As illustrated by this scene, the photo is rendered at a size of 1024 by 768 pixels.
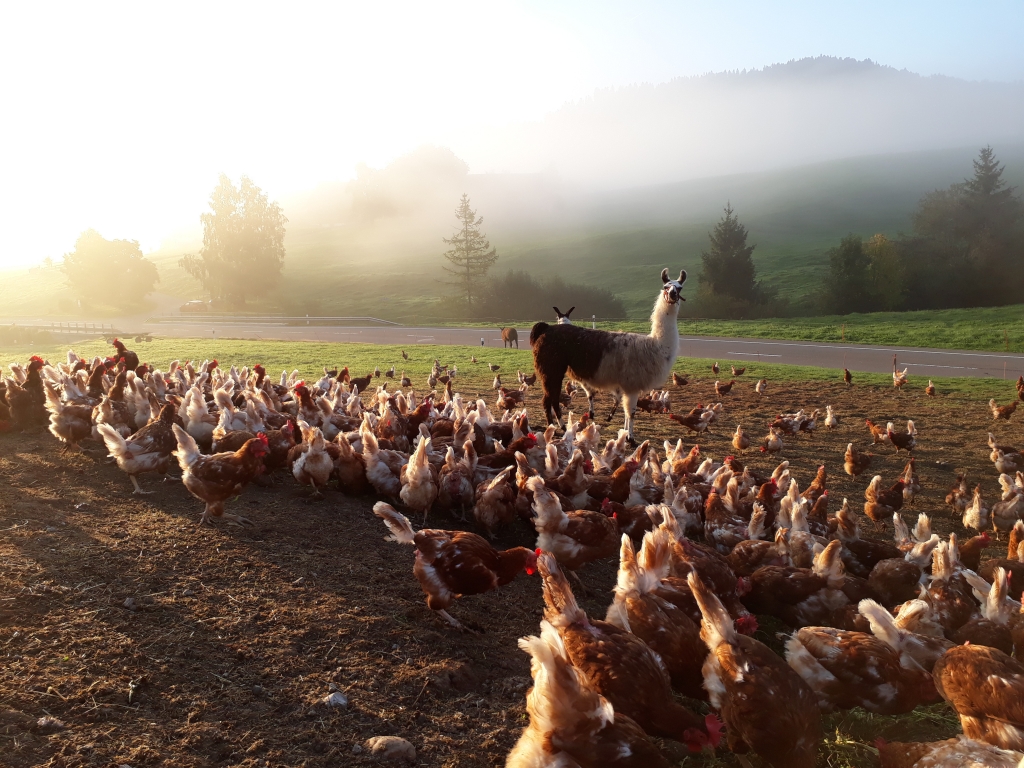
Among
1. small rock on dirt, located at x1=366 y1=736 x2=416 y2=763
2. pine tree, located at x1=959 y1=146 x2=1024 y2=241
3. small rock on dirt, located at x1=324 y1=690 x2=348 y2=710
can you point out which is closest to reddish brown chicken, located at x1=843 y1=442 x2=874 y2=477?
small rock on dirt, located at x1=366 y1=736 x2=416 y2=763

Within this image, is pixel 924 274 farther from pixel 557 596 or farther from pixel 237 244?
pixel 237 244

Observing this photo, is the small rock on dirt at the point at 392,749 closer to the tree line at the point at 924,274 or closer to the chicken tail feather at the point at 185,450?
the chicken tail feather at the point at 185,450

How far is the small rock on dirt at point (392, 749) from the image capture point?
3.83 meters

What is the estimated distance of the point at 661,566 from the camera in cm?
527

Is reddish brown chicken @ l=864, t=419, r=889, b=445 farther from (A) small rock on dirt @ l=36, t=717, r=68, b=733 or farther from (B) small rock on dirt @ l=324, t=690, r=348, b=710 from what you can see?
(A) small rock on dirt @ l=36, t=717, r=68, b=733

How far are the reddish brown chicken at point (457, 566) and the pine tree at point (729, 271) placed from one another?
58.0m

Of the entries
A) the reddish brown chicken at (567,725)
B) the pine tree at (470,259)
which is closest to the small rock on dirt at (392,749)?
the reddish brown chicken at (567,725)

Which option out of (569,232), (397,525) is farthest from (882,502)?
(569,232)

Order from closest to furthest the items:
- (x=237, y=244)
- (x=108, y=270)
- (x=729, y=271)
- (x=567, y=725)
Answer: (x=567, y=725) < (x=729, y=271) < (x=237, y=244) < (x=108, y=270)

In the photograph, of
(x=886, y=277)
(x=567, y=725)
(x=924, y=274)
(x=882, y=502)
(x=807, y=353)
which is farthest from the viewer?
(x=924, y=274)

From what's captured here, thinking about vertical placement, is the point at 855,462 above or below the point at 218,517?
below

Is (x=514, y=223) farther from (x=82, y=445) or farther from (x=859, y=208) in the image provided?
(x=82, y=445)

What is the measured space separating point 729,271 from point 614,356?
5081 centimetres

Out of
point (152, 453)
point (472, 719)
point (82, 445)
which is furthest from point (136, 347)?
point (472, 719)
